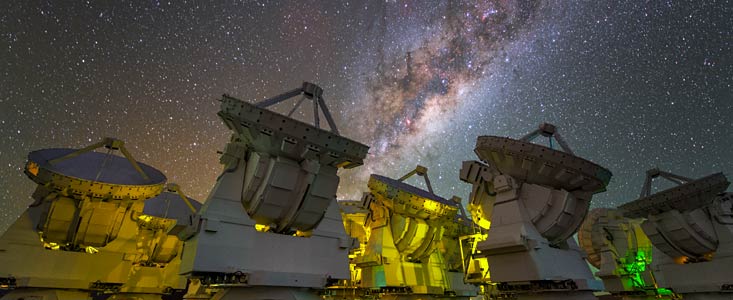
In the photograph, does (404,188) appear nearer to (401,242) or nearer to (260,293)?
(401,242)

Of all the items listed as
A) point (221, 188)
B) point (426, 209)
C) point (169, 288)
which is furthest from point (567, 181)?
point (169, 288)

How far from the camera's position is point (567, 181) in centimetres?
1131

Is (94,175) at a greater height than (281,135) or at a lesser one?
greater

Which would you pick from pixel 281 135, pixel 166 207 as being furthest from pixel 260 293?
pixel 166 207

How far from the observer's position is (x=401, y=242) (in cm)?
1681

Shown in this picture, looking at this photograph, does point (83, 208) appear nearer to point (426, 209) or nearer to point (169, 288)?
point (169, 288)

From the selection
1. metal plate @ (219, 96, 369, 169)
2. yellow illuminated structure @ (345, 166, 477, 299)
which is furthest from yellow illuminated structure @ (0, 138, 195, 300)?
yellow illuminated structure @ (345, 166, 477, 299)

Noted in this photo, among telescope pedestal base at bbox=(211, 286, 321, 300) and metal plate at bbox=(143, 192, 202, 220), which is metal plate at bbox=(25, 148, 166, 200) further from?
telescope pedestal base at bbox=(211, 286, 321, 300)

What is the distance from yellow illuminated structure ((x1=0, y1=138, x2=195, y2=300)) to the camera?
40.3ft

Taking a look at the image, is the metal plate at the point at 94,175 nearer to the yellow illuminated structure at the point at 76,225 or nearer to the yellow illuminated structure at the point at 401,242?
the yellow illuminated structure at the point at 76,225

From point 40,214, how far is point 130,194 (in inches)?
110

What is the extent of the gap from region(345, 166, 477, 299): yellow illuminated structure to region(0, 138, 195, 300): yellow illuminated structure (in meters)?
8.02

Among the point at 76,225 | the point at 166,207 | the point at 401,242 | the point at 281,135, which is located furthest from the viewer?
the point at 166,207

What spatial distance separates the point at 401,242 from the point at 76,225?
39.0ft
